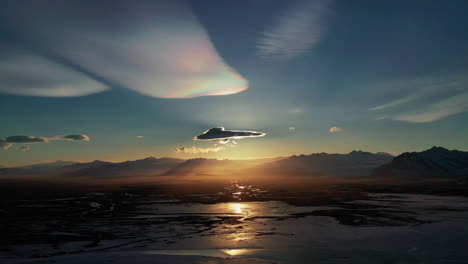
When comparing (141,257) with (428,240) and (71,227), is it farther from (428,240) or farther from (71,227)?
(428,240)

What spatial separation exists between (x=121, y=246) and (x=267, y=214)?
809 inches

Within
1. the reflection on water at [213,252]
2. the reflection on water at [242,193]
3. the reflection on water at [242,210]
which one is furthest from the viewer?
the reflection on water at [242,193]

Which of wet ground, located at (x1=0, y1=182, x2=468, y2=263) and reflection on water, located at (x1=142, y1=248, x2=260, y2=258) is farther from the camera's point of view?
reflection on water, located at (x1=142, y1=248, x2=260, y2=258)

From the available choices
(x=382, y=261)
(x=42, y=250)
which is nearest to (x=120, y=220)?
(x=42, y=250)

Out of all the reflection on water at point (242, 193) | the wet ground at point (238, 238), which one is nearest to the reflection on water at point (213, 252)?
the wet ground at point (238, 238)

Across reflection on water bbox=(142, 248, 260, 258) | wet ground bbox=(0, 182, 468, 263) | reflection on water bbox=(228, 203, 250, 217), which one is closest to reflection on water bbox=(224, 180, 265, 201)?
reflection on water bbox=(228, 203, 250, 217)

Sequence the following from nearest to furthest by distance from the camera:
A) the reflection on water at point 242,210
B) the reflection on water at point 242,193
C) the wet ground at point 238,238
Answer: the wet ground at point 238,238
the reflection on water at point 242,210
the reflection on water at point 242,193

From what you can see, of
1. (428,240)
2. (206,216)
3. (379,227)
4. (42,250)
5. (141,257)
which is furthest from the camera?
(206,216)

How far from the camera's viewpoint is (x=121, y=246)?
872 inches

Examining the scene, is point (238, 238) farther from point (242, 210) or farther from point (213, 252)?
point (242, 210)

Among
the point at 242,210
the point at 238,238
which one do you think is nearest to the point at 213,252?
the point at 238,238

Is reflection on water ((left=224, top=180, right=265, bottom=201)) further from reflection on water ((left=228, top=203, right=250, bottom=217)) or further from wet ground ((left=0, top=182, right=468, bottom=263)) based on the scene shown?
wet ground ((left=0, top=182, right=468, bottom=263))

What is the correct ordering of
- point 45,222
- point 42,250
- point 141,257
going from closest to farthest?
point 141,257 → point 42,250 → point 45,222

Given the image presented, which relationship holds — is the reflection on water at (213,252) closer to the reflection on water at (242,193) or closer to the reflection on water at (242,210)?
the reflection on water at (242,210)
